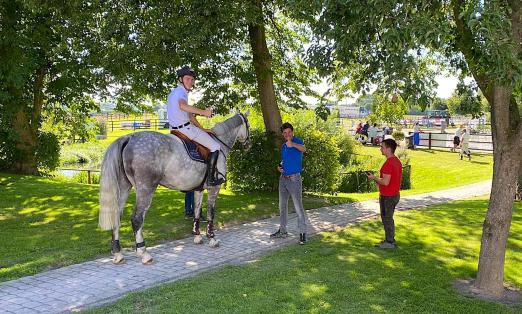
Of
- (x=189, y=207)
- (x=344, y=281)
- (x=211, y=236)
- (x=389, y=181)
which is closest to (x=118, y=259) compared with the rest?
(x=211, y=236)

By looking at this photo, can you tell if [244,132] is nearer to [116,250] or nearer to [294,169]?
[294,169]

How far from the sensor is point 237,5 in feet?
35.8

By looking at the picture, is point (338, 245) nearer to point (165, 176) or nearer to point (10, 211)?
point (165, 176)

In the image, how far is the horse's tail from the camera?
765 cm

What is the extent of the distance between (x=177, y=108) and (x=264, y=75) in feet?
20.6

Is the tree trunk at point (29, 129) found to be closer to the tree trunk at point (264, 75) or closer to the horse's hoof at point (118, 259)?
the tree trunk at point (264, 75)

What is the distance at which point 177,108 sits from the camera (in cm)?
837

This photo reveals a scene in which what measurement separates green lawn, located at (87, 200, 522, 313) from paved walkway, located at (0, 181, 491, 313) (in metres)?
0.42

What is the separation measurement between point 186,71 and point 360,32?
374cm

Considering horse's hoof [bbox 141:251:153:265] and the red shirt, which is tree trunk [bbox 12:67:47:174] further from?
the red shirt

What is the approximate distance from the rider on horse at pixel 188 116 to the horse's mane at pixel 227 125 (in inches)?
24.8

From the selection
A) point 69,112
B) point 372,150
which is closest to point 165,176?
point 69,112

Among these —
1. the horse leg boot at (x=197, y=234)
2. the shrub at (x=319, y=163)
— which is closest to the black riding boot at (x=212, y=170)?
the horse leg boot at (x=197, y=234)

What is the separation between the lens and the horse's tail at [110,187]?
7648 mm
